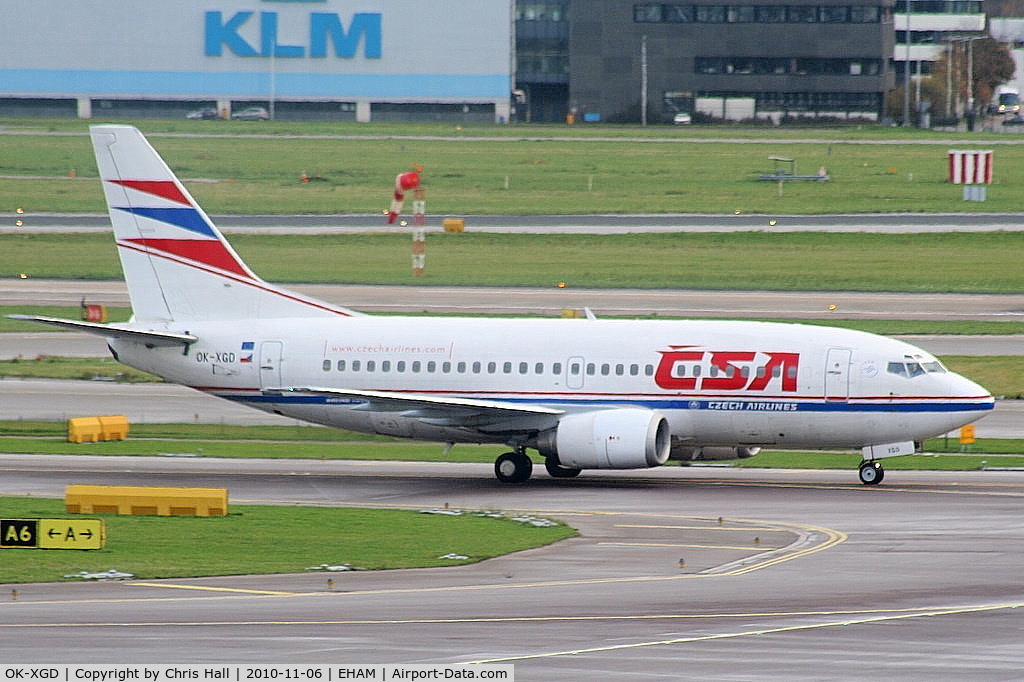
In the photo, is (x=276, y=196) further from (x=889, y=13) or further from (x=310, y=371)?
(x=889, y=13)

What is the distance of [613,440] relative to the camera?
38.2 m

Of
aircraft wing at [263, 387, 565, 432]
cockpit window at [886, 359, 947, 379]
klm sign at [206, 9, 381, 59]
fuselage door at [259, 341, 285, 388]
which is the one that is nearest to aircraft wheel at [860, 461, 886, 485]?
cockpit window at [886, 359, 947, 379]

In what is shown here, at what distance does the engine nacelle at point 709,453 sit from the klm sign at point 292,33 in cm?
13225

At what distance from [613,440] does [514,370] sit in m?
4.02

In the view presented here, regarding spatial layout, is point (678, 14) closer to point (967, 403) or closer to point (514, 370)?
point (514, 370)

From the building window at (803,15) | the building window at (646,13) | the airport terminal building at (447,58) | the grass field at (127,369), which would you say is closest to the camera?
the grass field at (127,369)

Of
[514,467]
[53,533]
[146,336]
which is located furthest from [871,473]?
[53,533]

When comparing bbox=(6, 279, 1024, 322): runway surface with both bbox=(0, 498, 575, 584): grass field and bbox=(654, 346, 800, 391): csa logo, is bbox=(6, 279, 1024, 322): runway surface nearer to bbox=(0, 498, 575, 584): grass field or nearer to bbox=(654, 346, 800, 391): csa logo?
bbox=(654, 346, 800, 391): csa logo

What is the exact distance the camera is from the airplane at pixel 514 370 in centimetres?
3869

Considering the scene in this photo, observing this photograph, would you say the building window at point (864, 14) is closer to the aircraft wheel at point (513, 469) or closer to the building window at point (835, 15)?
the building window at point (835, 15)

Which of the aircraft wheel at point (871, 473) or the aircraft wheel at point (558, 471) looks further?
the aircraft wheel at point (558, 471)

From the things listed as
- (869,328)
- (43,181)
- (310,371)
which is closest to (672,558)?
(310,371)

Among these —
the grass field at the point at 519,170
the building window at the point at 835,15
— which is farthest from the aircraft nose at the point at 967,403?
the building window at the point at 835,15

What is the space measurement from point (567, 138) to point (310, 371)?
353ft
